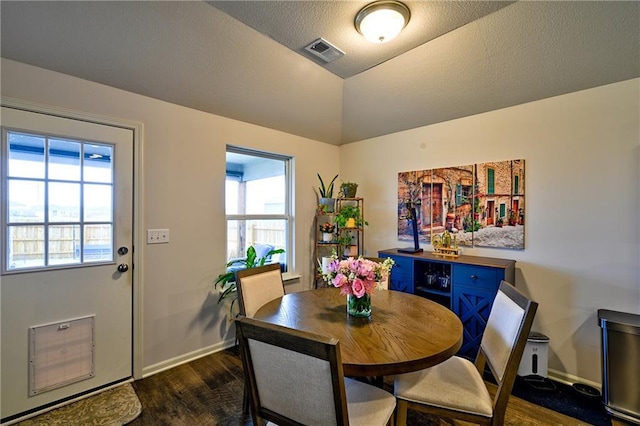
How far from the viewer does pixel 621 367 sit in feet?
6.19

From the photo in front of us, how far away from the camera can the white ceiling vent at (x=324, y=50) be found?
223 centimetres

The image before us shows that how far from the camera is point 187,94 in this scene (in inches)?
96.9

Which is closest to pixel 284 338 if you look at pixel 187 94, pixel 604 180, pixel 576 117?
pixel 187 94

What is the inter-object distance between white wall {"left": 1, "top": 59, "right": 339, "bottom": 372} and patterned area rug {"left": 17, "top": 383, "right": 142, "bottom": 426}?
12.2 inches

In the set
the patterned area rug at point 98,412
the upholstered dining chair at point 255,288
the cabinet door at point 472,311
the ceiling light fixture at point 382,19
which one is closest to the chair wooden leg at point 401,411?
the upholstered dining chair at point 255,288

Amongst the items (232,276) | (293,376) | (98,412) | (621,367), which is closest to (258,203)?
(232,276)

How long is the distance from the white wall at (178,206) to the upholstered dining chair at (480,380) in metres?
1.96

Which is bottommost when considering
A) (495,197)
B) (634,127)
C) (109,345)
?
(109,345)

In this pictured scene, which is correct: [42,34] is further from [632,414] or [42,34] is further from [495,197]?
[632,414]

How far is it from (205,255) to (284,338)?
6.62ft

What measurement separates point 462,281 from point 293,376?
1.99m

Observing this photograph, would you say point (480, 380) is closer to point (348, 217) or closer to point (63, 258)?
point (348, 217)

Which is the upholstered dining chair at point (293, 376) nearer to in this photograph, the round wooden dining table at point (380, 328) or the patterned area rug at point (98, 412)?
the round wooden dining table at point (380, 328)

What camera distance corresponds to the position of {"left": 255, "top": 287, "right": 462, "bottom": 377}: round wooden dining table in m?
1.16
